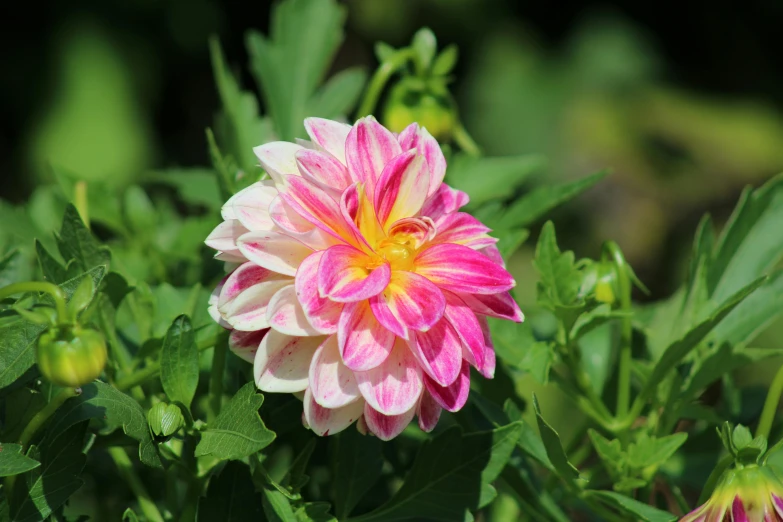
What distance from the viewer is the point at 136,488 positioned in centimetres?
62

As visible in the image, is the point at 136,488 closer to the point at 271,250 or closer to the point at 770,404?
the point at 271,250

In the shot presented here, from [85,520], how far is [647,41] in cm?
219

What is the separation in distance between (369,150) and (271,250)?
87 mm

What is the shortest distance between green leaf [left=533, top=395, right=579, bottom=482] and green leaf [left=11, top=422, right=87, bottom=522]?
10.6 inches

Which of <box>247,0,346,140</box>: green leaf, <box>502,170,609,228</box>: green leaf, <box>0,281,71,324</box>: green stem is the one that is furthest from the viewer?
<box>247,0,346,140</box>: green leaf

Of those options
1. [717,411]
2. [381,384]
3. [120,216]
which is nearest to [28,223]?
[120,216]

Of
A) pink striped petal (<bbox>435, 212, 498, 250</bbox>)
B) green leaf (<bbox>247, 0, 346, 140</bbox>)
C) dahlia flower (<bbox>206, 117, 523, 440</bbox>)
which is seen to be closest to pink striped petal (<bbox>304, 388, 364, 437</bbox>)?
dahlia flower (<bbox>206, 117, 523, 440</bbox>)

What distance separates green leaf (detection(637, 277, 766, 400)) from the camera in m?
0.58

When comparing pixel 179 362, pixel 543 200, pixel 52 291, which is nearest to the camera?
pixel 52 291

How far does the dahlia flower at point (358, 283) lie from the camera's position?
1.63 ft

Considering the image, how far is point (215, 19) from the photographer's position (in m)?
2.16

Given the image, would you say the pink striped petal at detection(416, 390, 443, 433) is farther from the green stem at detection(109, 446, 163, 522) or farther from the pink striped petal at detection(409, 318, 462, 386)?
the green stem at detection(109, 446, 163, 522)

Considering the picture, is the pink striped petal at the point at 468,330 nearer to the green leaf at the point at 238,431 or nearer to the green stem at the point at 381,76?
the green leaf at the point at 238,431

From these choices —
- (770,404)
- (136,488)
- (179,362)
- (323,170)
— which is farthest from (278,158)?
(770,404)
